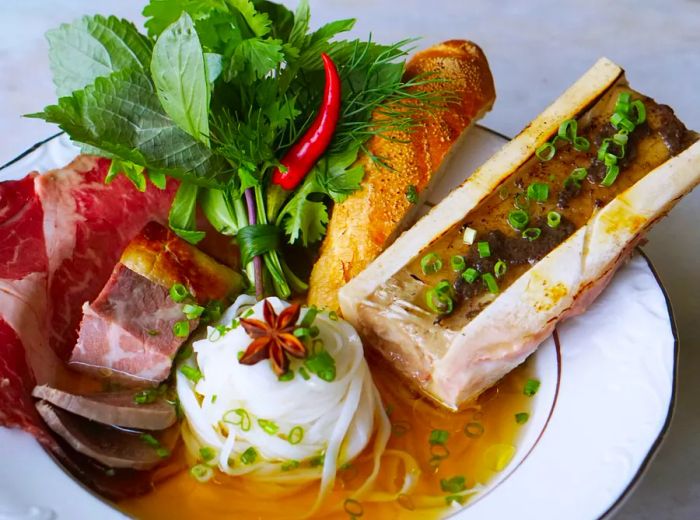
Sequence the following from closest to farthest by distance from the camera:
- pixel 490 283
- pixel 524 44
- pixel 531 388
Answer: pixel 490 283 < pixel 531 388 < pixel 524 44

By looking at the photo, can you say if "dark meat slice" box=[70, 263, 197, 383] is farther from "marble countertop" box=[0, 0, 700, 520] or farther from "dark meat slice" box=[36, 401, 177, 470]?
"marble countertop" box=[0, 0, 700, 520]

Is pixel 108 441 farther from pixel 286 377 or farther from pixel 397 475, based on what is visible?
pixel 397 475

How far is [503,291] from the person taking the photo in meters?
2.83

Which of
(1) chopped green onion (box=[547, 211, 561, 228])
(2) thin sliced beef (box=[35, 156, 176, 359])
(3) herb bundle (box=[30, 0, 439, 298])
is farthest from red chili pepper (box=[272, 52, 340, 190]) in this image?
(1) chopped green onion (box=[547, 211, 561, 228])

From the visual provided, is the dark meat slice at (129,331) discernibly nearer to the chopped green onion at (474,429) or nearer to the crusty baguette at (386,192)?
the crusty baguette at (386,192)

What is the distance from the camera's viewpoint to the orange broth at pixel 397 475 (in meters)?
2.71

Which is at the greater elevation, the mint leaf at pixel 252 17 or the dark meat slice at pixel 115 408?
the mint leaf at pixel 252 17

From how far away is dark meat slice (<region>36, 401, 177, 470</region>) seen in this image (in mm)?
2611

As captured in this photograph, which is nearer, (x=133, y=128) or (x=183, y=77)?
(x=183, y=77)

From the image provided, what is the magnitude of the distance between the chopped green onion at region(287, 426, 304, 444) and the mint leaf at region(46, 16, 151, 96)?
1.65 metres

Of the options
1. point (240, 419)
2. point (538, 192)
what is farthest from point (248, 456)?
point (538, 192)

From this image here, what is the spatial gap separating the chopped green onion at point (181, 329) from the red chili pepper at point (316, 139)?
2.60 feet

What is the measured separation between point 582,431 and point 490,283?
0.60m

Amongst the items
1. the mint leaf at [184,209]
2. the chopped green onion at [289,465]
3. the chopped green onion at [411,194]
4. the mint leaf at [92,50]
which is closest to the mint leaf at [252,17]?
the mint leaf at [92,50]
